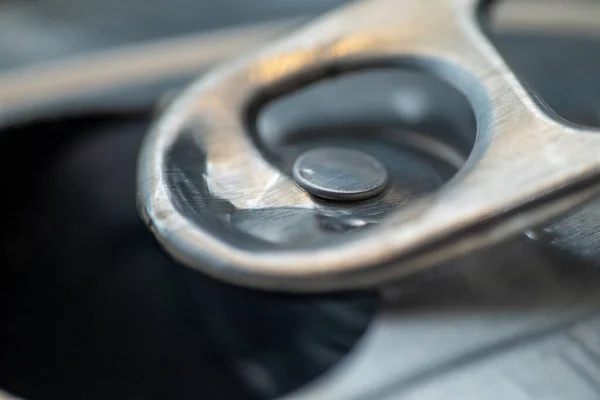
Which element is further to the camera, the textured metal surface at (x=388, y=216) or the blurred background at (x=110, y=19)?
the blurred background at (x=110, y=19)

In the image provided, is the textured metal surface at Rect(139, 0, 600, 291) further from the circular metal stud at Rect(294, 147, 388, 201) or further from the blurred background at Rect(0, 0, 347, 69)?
the blurred background at Rect(0, 0, 347, 69)

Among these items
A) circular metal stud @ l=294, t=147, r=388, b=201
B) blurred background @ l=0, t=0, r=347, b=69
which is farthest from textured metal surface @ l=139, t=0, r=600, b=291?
blurred background @ l=0, t=0, r=347, b=69

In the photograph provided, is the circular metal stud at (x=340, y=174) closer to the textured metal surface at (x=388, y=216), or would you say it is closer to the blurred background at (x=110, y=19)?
the textured metal surface at (x=388, y=216)

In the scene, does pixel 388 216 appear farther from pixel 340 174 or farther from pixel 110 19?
pixel 110 19

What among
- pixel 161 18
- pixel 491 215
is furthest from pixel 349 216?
pixel 161 18

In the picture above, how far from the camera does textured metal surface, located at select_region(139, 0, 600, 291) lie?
0.89ft

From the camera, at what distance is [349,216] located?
30 cm

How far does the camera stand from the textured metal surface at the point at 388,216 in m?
0.27

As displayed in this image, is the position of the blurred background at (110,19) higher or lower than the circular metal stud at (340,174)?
higher

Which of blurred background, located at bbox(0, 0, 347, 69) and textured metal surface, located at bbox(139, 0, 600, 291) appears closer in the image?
textured metal surface, located at bbox(139, 0, 600, 291)

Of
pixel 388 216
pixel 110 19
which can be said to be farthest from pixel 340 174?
pixel 110 19

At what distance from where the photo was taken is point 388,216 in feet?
0.95

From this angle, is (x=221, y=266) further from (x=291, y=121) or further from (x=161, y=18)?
(x=161, y=18)

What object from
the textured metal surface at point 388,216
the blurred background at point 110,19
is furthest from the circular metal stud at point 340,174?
the blurred background at point 110,19
